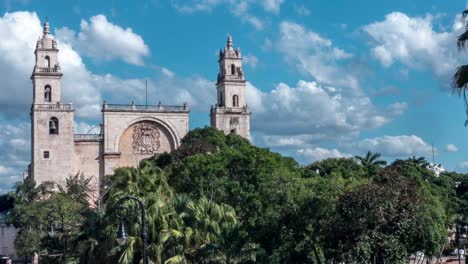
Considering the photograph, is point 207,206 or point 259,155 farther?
point 259,155

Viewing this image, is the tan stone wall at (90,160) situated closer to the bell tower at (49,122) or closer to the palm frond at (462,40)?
the bell tower at (49,122)

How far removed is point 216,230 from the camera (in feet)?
100

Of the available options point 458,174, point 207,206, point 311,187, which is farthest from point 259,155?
point 458,174

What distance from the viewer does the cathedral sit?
74250 millimetres

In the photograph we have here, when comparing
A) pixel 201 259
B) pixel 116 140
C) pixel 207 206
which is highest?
pixel 116 140

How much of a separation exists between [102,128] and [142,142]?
4.12 metres

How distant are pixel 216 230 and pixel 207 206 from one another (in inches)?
52.8

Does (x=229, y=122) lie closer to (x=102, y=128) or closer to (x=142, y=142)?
(x=142, y=142)

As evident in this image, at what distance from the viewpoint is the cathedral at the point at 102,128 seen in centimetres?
7425

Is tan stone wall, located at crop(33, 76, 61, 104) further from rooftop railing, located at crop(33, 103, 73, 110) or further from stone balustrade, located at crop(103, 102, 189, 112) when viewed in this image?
stone balustrade, located at crop(103, 102, 189, 112)

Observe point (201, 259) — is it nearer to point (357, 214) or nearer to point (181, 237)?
point (181, 237)

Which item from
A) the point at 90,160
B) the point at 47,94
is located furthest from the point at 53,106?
the point at 90,160

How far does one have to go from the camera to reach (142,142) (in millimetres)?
78375

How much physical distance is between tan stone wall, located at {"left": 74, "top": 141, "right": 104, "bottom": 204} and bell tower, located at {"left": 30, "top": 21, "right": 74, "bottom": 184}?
4.39ft
